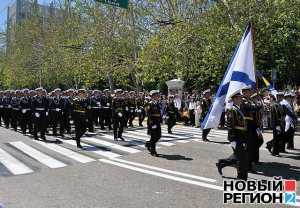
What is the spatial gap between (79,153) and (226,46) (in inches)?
471

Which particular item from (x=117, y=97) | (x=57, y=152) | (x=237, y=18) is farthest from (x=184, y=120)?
(x=57, y=152)

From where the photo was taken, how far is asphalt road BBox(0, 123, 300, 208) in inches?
328

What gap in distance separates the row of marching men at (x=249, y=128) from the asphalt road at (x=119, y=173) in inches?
13.9

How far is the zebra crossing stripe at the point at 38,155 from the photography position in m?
12.2

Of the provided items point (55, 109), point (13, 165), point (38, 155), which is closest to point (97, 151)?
point (38, 155)

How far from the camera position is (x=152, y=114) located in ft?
43.9

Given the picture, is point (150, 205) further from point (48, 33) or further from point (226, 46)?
point (48, 33)

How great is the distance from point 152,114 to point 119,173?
2.93 m

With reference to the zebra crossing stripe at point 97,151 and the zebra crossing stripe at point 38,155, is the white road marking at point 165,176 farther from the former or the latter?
the zebra crossing stripe at point 38,155

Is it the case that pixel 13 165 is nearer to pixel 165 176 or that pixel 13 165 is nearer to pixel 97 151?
pixel 97 151

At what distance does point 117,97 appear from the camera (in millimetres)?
17625

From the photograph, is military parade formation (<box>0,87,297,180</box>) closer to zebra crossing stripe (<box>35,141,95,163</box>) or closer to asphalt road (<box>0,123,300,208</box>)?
asphalt road (<box>0,123,300,208</box>)

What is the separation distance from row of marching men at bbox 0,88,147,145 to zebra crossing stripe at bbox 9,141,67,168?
1.60 meters

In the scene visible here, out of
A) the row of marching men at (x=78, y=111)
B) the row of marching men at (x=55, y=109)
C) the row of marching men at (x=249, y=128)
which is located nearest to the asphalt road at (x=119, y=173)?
the row of marching men at (x=249, y=128)
